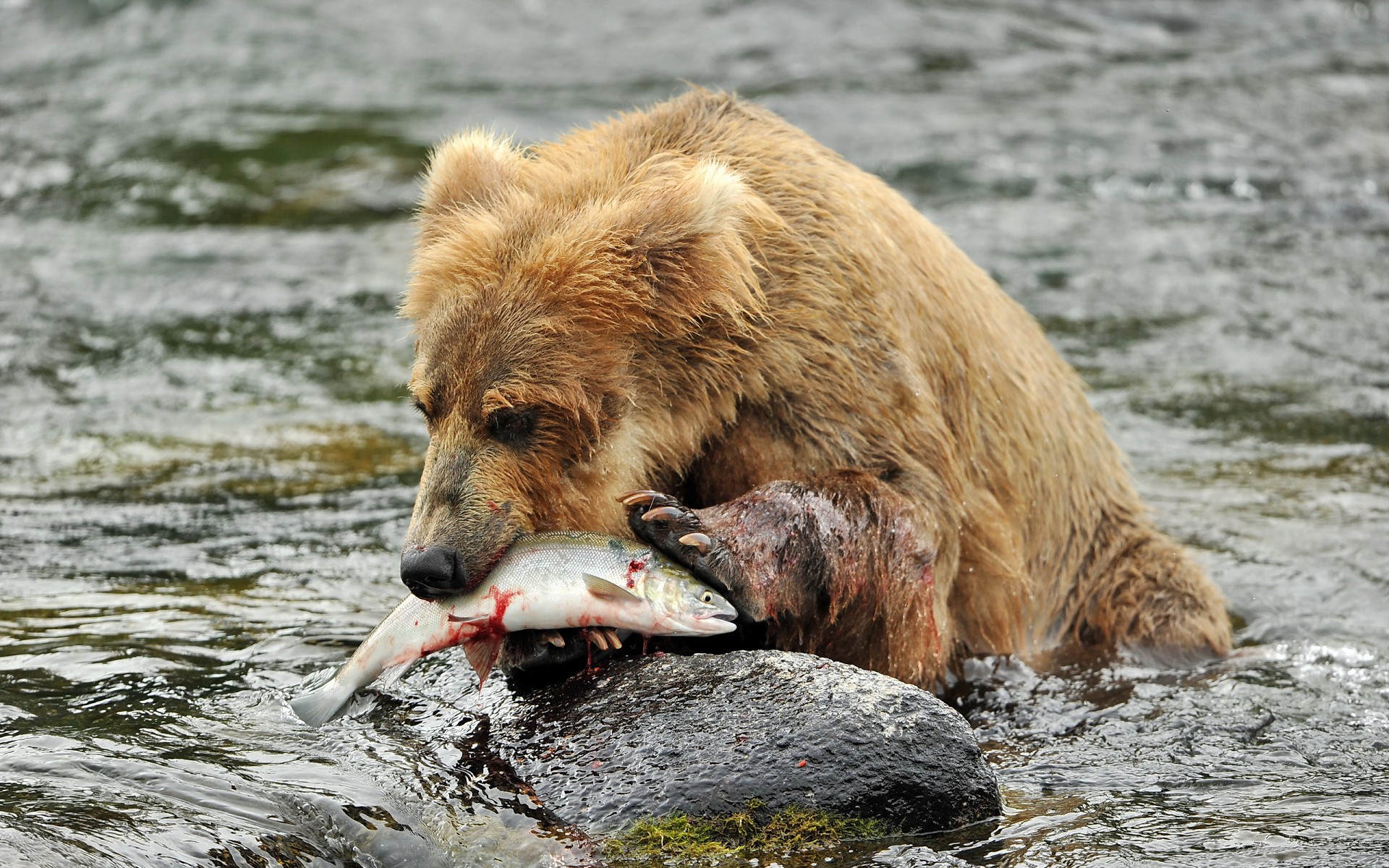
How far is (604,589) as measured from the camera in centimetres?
475

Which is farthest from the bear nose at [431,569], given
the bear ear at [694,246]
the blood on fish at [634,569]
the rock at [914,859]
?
the rock at [914,859]

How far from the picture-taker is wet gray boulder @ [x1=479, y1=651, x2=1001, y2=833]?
4.50 m

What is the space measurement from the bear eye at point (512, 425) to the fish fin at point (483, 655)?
0.63 metres

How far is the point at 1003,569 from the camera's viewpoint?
5.87 m

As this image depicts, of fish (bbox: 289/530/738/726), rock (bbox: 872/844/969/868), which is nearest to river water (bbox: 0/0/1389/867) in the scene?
rock (bbox: 872/844/969/868)

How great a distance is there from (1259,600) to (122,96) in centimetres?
1234

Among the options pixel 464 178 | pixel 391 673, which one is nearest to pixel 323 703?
pixel 391 673

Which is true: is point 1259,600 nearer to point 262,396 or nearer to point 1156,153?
point 262,396

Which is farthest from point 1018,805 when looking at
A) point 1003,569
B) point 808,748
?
A: point 1003,569

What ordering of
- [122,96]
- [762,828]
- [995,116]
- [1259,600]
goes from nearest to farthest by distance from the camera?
[762,828] < [1259,600] < [995,116] < [122,96]

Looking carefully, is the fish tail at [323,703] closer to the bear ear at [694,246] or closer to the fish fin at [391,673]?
the fish fin at [391,673]

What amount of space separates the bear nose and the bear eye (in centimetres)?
39

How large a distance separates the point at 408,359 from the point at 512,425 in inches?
225

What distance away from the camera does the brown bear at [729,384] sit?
16.1ft
